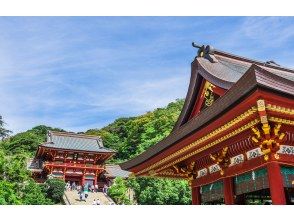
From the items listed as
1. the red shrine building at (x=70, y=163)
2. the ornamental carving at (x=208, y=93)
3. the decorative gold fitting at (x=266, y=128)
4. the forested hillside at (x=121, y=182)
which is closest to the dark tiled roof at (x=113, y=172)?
the red shrine building at (x=70, y=163)

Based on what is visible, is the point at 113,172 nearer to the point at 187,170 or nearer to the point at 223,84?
the point at 187,170

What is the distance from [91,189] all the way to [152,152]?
117ft

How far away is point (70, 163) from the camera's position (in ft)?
158

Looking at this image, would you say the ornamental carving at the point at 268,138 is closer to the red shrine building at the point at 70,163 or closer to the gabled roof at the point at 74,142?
the red shrine building at the point at 70,163

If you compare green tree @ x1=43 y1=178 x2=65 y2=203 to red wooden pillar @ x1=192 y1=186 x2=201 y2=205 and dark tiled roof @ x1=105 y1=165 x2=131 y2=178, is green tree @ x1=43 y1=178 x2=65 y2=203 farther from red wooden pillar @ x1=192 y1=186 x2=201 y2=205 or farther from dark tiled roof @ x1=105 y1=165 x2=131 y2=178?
red wooden pillar @ x1=192 y1=186 x2=201 y2=205

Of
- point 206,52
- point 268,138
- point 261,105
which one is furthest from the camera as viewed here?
point 206,52

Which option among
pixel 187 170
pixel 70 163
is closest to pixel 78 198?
pixel 70 163

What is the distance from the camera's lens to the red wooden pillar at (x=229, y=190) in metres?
9.46

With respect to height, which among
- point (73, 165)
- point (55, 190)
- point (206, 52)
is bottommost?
point (55, 190)

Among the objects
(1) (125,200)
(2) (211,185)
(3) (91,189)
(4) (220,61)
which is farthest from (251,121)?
(3) (91,189)

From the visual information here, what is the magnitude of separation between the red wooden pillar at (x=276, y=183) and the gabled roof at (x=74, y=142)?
43.7 m

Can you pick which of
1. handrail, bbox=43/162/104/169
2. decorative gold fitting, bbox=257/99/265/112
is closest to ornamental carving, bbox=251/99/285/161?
decorative gold fitting, bbox=257/99/265/112

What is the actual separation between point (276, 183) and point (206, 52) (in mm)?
6164

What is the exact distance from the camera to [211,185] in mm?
10680
